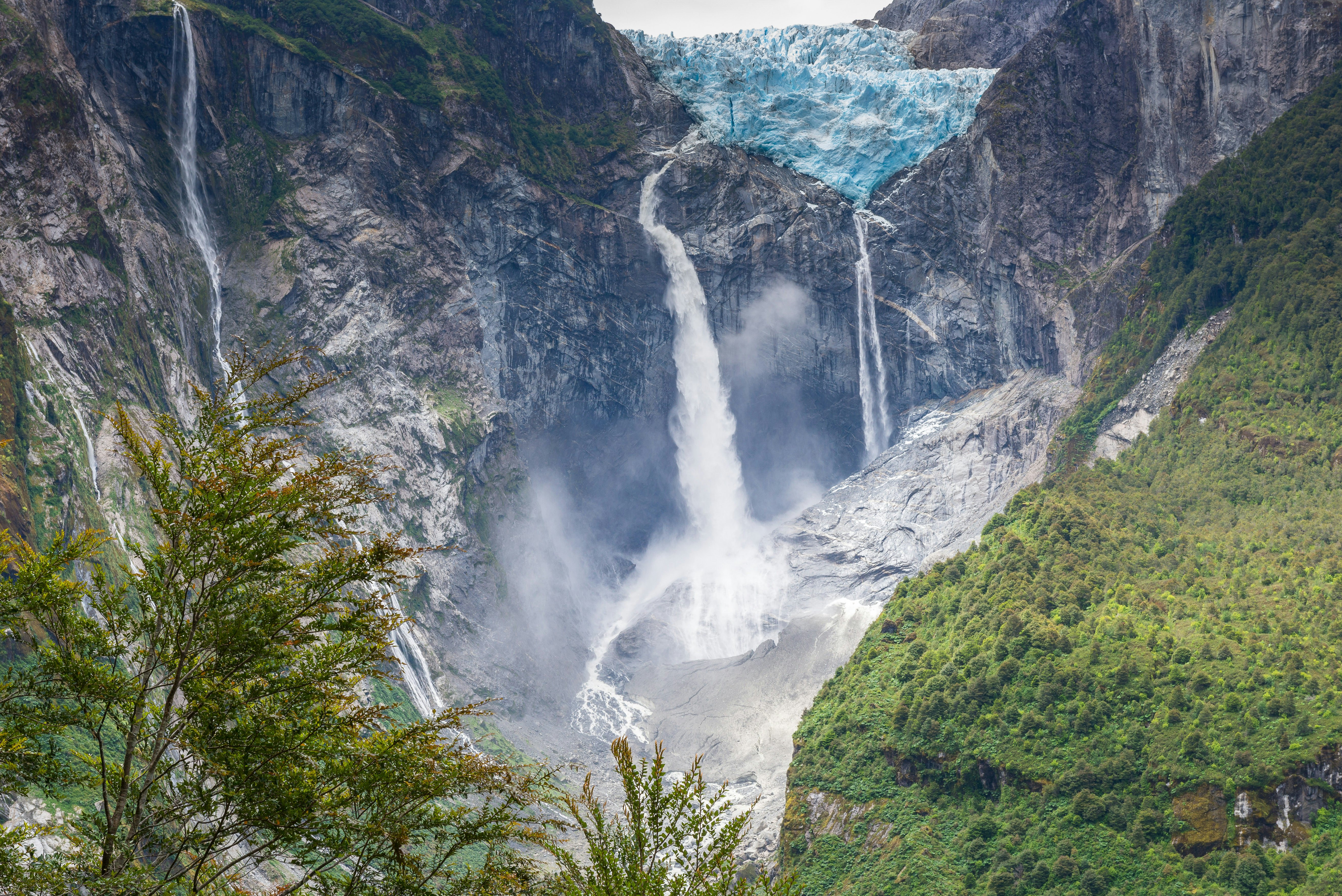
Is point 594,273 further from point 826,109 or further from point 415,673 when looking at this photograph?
point 415,673

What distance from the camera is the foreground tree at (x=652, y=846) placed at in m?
15.7

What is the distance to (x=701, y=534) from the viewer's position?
98938mm

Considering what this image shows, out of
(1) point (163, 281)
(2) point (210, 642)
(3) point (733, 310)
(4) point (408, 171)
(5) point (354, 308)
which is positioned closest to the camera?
(2) point (210, 642)

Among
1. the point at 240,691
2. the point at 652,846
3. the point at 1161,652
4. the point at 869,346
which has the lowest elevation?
the point at 652,846

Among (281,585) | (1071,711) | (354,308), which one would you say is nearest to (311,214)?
(354,308)

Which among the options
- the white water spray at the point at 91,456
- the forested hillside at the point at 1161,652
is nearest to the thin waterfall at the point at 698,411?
the forested hillside at the point at 1161,652

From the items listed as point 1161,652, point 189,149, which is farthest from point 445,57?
point 1161,652

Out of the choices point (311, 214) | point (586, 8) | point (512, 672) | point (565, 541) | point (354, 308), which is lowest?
point (512, 672)

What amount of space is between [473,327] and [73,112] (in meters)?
33.5

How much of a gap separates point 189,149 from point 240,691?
75.9 m

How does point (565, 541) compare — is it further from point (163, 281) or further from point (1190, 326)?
point (1190, 326)

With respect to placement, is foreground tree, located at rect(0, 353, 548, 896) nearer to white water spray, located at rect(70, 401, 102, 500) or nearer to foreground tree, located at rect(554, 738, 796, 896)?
foreground tree, located at rect(554, 738, 796, 896)

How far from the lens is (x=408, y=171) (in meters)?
89.0

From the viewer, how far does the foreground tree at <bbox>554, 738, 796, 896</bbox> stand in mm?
15734
